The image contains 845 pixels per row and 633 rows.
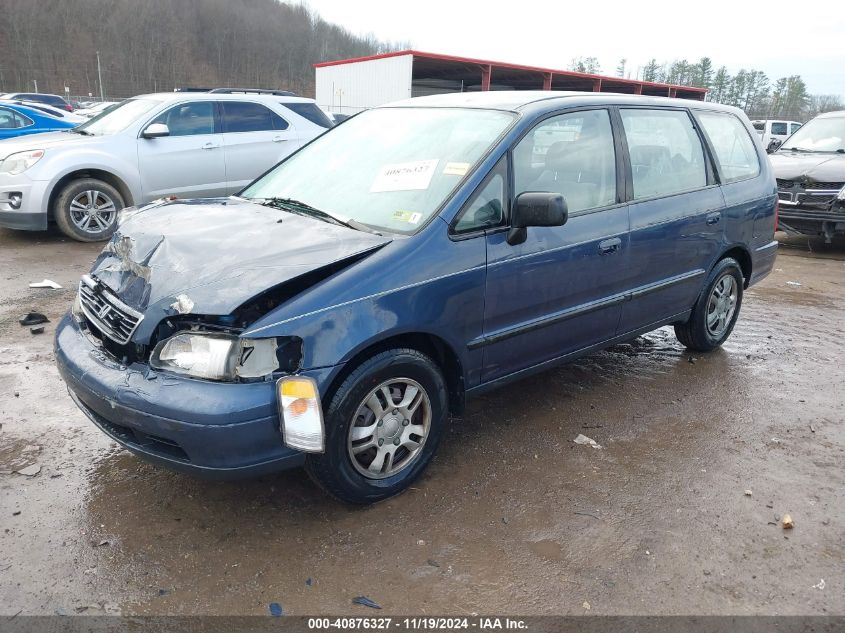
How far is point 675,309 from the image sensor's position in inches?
171

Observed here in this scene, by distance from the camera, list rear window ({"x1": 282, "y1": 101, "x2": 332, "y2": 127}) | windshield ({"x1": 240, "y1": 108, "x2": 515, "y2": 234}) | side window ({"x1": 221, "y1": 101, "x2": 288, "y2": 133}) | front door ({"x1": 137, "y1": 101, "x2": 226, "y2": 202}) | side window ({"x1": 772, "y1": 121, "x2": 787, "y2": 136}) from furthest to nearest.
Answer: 1. side window ({"x1": 772, "y1": 121, "x2": 787, "y2": 136})
2. rear window ({"x1": 282, "y1": 101, "x2": 332, "y2": 127})
3. side window ({"x1": 221, "y1": 101, "x2": 288, "y2": 133})
4. front door ({"x1": 137, "y1": 101, "x2": 226, "y2": 202})
5. windshield ({"x1": 240, "y1": 108, "x2": 515, "y2": 234})

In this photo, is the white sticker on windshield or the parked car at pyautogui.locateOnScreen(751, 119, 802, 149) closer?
the white sticker on windshield

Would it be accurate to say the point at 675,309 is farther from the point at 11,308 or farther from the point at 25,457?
the point at 11,308

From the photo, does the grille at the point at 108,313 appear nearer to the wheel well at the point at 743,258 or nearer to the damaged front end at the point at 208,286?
the damaged front end at the point at 208,286

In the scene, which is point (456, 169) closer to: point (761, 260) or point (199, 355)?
point (199, 355)

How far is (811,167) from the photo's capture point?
884cm

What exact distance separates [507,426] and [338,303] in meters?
1.60

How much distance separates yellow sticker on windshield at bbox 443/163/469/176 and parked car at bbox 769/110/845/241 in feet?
25.1

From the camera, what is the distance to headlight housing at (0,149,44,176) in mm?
7098

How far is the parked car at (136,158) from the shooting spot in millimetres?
7145

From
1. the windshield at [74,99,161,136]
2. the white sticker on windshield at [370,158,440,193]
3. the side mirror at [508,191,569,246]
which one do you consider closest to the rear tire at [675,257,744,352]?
the side mirror at [508,191,569,246]

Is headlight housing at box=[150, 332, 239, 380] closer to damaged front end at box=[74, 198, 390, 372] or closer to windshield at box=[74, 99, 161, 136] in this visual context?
damaged front end at box=[74, 198, 390, 372]

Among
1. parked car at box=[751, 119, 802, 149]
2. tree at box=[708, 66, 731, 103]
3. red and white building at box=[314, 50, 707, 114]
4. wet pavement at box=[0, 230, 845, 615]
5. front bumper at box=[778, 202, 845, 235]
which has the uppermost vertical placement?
tree at box=[708, 66, 731, 103]

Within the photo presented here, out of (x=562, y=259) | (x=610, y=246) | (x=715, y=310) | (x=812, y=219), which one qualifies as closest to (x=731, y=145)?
(x=715, y=310)
